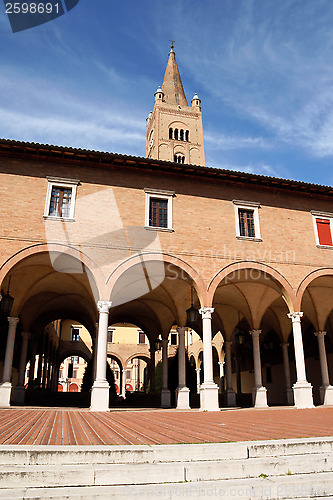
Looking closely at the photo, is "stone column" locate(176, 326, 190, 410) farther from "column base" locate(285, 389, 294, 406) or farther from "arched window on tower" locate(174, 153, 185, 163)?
"arched window on tower" locate(174, 153, 185, 163)

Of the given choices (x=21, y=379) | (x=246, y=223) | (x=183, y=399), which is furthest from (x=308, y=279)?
(x=21, y=379)

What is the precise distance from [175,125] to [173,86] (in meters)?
7.15

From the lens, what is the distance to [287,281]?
17328 mm

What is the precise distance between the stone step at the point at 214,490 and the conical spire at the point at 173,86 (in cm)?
5496

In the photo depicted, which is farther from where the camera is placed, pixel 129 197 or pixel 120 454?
pixel 129 197

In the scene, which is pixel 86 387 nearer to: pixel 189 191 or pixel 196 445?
pixel 189 191

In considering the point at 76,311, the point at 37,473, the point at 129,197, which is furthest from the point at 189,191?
the point at 37,473

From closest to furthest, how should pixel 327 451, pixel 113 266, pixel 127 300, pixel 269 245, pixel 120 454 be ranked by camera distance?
pixel 120 454
pixel 327 451
pixel 113 266
pixel 269 245
pixel 127 300

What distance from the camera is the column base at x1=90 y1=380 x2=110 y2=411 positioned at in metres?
13.8

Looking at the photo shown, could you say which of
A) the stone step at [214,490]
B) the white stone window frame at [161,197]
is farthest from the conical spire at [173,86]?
the stone step at [214,490]

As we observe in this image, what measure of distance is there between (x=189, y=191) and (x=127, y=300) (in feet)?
27.7

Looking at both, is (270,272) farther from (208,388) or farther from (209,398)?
(209,398)

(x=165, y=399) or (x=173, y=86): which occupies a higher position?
(x=173, y=86)

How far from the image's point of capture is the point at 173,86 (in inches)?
2216
